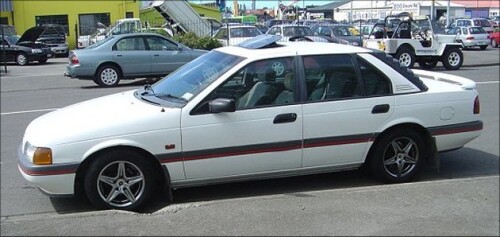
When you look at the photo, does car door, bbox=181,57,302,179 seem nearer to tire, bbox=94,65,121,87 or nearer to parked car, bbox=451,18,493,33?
tire, bbox=94,65,121,87

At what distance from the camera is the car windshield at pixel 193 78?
5078 mm

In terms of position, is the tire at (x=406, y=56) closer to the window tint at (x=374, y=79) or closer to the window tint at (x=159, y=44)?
the window tint at (x=159, y=44)

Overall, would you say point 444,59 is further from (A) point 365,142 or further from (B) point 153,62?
(A) point 365,142

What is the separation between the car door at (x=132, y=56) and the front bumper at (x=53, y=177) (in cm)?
1079

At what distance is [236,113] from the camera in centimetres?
488

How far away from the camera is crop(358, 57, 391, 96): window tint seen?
5359 millimetres

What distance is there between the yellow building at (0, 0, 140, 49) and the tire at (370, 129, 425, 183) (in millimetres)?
35602

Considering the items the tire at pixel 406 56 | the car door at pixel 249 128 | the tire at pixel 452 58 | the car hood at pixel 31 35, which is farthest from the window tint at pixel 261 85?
the car hood at pixel 31 35

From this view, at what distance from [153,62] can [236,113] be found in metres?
10.9

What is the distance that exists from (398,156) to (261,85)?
1.59m

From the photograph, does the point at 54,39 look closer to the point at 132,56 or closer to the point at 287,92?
the point at 132,56

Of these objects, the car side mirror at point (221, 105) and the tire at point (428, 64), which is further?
the tire at point (428, 64)

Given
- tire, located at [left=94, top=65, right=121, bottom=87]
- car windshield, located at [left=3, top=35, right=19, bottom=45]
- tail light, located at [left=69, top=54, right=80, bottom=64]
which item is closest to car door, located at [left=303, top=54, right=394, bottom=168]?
tire, located at [left=94, top=65, right=121, bottom=87]

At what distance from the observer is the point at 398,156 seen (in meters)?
5.46
